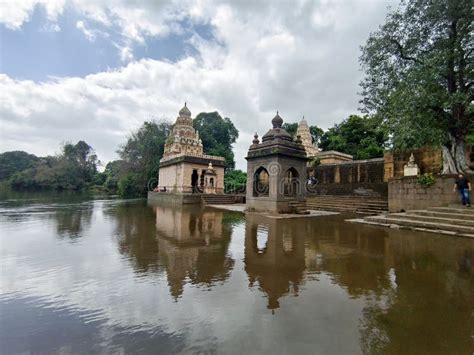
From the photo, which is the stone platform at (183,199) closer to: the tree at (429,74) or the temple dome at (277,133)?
the temple dome at (277,133)

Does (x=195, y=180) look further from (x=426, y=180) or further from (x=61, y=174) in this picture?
(x=61, y=174)

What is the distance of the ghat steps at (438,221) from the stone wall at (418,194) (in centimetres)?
128

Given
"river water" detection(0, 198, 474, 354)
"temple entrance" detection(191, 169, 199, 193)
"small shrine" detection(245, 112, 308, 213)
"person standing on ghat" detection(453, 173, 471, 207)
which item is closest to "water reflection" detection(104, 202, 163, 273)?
"river water" detection(0, 198, 474, 354)

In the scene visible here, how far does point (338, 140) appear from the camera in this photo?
100 ft

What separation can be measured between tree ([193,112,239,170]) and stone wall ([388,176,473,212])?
91.7ft

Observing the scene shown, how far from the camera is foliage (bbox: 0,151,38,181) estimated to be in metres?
64.8

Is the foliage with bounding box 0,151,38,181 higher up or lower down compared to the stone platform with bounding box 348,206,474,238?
higher up

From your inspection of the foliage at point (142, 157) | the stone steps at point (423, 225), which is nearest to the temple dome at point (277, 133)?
the stone steps at point (423, 225)

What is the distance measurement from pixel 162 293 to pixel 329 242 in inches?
170

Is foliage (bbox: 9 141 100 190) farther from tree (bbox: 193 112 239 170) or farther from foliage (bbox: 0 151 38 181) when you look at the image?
tree (bbox: 193 112 239 170)

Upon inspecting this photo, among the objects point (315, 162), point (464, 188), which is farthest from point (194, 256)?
point (315, 162)

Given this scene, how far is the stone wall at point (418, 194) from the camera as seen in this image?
940cm

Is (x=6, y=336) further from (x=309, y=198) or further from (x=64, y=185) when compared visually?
(x=64, y=185)

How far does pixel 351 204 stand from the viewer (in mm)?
14531
